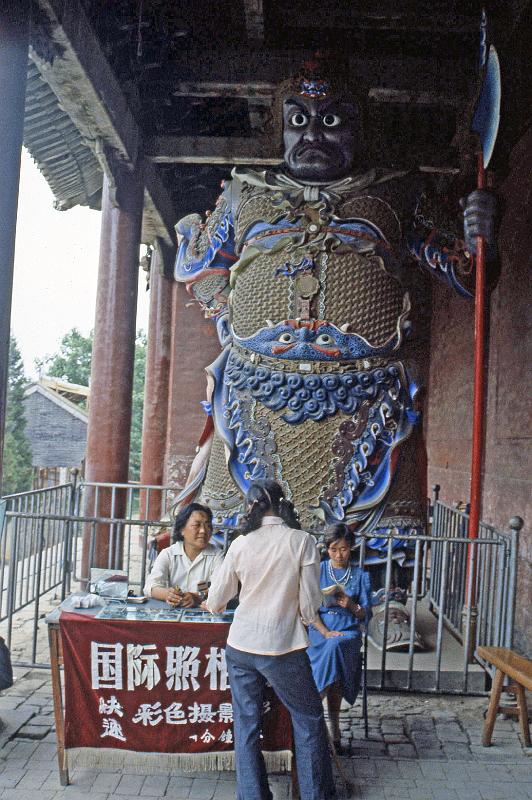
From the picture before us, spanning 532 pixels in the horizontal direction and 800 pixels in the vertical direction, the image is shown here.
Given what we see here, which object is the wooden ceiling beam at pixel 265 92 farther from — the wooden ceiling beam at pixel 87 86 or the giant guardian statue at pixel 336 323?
the giant guardian statue at pixel 336 323

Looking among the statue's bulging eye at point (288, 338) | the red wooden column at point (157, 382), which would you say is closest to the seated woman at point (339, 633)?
the statue's bulging eye at point (288, 338)

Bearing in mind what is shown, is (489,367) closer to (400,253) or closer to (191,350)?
(400,253)

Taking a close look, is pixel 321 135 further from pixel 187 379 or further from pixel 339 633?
pixel 187 379

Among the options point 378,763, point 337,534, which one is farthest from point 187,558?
point 378,763

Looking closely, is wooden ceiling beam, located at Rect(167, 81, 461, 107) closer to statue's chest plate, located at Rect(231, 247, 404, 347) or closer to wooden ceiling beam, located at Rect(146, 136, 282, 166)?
wooden ceiling beam, located at Rect(146, 136, 282, 166)

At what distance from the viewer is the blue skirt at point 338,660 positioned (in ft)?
11.3

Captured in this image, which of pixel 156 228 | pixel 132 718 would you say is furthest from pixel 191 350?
pixel 132 718

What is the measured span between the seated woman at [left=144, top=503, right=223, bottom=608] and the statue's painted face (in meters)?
2.70

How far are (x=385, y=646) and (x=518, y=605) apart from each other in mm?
1536

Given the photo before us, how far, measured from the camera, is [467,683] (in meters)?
4.46

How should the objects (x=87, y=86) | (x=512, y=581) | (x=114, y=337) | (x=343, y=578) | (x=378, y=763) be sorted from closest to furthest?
(x=378, y=763)
(x=343, y=578)
(x=512, y=581)
(x=87, y=86)
(x=114, y=337)

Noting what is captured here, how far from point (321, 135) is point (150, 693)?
12.2 feet

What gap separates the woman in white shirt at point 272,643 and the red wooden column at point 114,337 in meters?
4.18

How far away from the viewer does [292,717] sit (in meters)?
2.97
